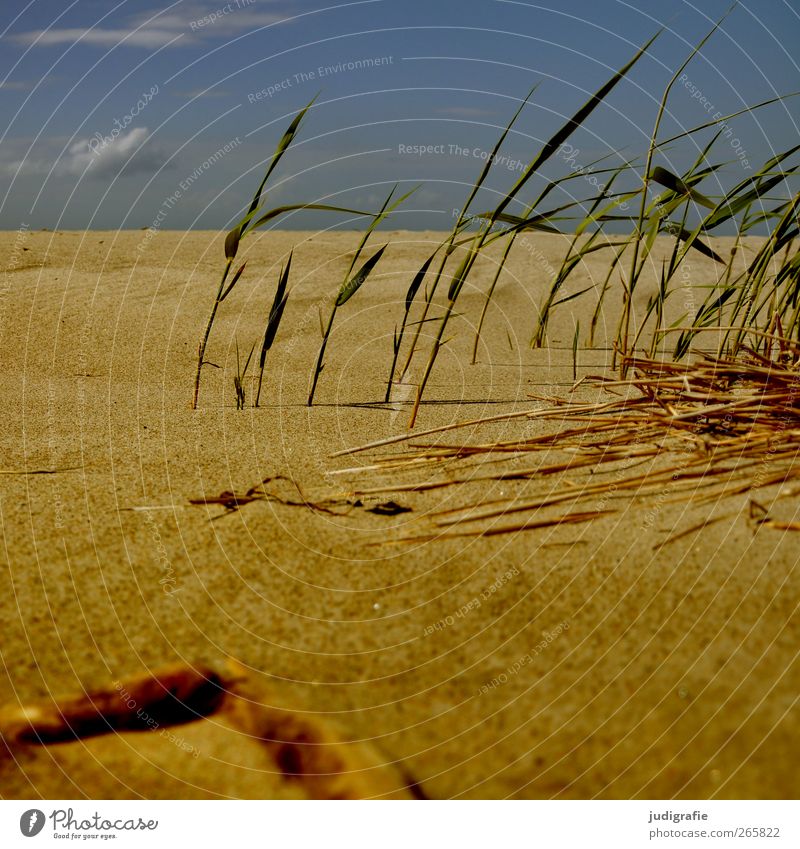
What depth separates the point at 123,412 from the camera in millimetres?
2320

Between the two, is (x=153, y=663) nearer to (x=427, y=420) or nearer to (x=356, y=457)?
(x=356, y=457)

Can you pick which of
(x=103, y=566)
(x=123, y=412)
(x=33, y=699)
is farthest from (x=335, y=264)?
(x=33, y=699)

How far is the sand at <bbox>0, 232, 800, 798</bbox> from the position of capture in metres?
0.95

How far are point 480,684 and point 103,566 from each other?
675 millimetres
